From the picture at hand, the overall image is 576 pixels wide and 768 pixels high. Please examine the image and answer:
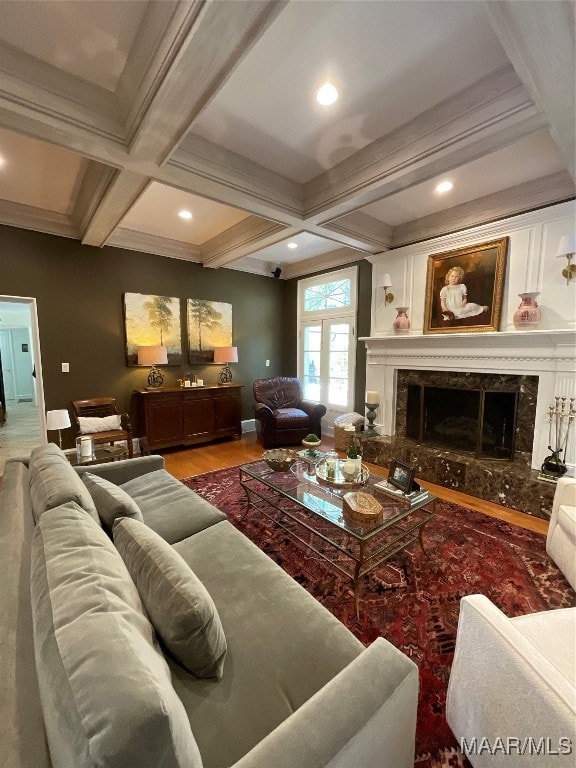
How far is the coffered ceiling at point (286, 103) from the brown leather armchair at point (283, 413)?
94.7 inches

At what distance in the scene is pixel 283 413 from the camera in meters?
4.59

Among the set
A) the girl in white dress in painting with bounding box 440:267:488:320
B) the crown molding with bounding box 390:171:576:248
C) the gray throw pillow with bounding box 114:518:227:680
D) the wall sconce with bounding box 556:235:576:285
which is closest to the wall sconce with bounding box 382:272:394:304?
the crown molding with bounding box 390:171:576:248

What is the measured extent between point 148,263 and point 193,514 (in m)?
3.76

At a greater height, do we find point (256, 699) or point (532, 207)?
point (532, 207)

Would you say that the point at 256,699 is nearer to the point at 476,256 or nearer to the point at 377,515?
the point at 377,515

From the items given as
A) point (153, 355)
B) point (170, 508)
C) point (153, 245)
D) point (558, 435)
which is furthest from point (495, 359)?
point (153, 245)

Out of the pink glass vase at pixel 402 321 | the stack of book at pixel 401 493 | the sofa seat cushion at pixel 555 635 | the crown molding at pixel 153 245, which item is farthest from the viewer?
the crown molding at pixel 153 245

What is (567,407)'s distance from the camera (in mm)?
2842

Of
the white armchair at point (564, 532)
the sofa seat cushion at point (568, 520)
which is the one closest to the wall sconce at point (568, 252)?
the white armchair at point (564, 532)

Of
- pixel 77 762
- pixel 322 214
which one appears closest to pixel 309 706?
pixel 77 762

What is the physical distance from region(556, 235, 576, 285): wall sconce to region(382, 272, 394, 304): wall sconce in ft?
5.38

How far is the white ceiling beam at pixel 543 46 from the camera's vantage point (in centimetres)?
125

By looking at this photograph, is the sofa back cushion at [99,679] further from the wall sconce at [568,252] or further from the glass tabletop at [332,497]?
the wall sconce at [568,252]

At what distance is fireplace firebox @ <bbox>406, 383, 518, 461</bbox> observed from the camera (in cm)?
328
